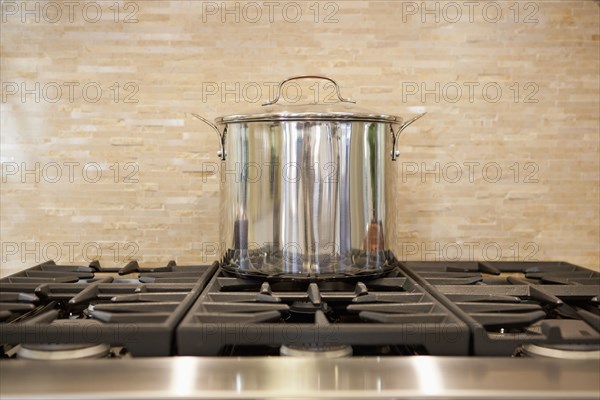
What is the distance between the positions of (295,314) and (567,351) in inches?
13.6

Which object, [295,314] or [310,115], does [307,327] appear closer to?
[295,314]

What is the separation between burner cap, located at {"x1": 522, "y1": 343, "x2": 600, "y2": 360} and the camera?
74 centimetres

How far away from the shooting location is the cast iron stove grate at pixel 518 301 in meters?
0.76

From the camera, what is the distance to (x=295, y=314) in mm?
925

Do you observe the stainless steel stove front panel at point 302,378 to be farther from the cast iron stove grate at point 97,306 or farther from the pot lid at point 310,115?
the pot lid at point 310,115

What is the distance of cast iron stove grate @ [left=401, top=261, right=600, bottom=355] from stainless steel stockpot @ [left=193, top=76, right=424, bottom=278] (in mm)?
134

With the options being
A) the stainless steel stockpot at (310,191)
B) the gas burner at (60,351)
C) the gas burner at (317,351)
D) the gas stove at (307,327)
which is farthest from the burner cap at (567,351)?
the gas burner at (60,351)

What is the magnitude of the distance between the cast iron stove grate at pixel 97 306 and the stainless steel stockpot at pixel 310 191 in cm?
13

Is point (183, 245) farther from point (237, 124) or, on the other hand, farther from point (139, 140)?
point (237, 124)

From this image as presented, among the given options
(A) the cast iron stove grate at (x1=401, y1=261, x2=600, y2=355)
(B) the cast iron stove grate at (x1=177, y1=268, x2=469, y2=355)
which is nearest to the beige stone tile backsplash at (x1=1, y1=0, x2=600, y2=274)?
(A) the cast iron stove grate at (x1=401, y1=261, x2=600, y2=355)

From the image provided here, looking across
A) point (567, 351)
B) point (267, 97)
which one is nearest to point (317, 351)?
point (567, 351)

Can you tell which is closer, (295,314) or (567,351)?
(567,351)

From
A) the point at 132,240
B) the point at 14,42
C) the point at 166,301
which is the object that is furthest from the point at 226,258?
the point at 14,42

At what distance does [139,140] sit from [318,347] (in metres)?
0.68
